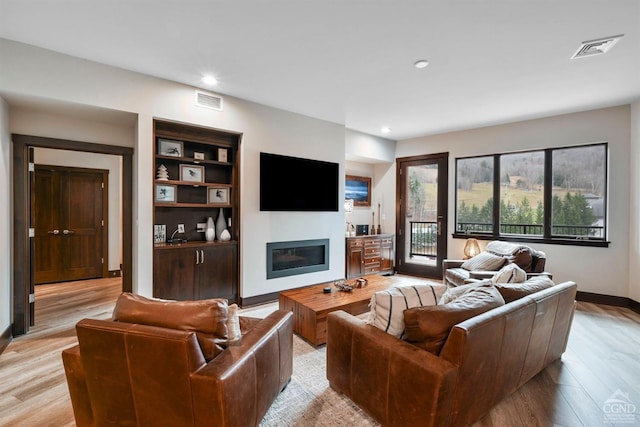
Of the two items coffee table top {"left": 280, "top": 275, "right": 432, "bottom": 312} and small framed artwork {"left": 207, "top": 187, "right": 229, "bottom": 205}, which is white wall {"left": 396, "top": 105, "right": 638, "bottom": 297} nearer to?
coffee table top {"left": 280, "top": 275, "right": 432, "bottom": 312}

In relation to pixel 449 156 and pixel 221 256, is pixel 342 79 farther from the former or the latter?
pixel 449 156

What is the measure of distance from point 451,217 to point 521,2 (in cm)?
399

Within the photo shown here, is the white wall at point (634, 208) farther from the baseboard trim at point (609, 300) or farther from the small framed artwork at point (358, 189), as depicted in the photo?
the small framed artwork at point (358, 189)

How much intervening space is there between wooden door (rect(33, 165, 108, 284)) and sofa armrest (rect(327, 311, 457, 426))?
546 centimetres

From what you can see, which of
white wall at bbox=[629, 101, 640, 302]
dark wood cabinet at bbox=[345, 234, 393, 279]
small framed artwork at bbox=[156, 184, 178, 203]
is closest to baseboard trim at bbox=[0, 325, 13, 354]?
small framed artwork at bbox=[156, 184, 178, 203]

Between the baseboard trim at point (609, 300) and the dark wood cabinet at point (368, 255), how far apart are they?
2.99 m

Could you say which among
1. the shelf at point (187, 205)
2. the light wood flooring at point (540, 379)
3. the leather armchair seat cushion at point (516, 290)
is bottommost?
the light wood flooring at point (540, 379)

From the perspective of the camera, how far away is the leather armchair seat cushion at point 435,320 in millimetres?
1516

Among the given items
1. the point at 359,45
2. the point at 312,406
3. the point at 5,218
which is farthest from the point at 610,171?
the point at 5,218

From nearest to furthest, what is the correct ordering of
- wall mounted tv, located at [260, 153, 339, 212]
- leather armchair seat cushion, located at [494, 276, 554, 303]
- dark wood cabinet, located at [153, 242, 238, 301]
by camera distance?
1. leather armchair seat cushion, located at [494, 276, 554, 303]
2. dark wood cabinet, located at [153, 242, 238, 301]
3. wall mounted tv, located at [260, 153, 339, 212]

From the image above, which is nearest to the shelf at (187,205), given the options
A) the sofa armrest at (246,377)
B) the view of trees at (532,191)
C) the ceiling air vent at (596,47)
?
the sofa armrest at (246,377)

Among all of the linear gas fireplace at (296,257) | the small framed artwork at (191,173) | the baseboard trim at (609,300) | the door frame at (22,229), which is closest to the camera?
the door frame at (22,229)

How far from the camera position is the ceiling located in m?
2.16

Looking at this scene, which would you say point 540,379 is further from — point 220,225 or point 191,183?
point 191,183
